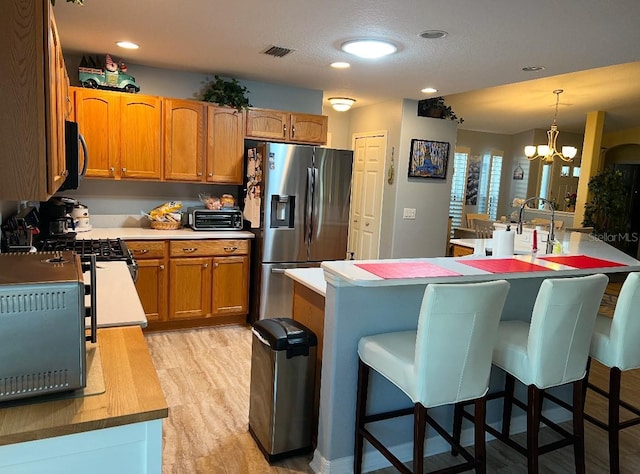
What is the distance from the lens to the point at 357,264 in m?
2.31

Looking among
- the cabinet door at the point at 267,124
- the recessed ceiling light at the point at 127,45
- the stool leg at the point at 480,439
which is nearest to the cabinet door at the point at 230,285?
the cabinet door at the point at 267,124

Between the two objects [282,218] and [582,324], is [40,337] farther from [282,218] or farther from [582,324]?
[282,218]

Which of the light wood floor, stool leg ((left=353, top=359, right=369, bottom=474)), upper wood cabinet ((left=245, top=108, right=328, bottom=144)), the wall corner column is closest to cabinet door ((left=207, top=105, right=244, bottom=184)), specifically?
upper wood cabinet ((left=245, top=108, right=328, bottom=144))

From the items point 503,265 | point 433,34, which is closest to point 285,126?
point 433,34

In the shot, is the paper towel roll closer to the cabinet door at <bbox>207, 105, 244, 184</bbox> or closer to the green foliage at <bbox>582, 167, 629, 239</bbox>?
the cabinet door at <bbox>207, 105, 244, 184</bbox>

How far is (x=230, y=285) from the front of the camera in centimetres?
438

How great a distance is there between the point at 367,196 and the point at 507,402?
12.3 ft

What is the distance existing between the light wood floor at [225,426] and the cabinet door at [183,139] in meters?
1.57

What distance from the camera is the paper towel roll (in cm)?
278

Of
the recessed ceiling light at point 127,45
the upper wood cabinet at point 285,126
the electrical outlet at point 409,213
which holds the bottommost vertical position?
the electrical outlet at point 409,213

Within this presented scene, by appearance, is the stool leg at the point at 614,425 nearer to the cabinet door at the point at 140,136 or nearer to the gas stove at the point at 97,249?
the gas stove at the point at 97,249

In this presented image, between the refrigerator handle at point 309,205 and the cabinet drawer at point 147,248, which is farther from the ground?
the refrigerator handle at point 309,205

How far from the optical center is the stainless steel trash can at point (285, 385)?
7.69 ft

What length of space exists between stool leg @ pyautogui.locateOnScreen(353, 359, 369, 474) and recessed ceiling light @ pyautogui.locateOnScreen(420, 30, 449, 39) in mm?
2030
